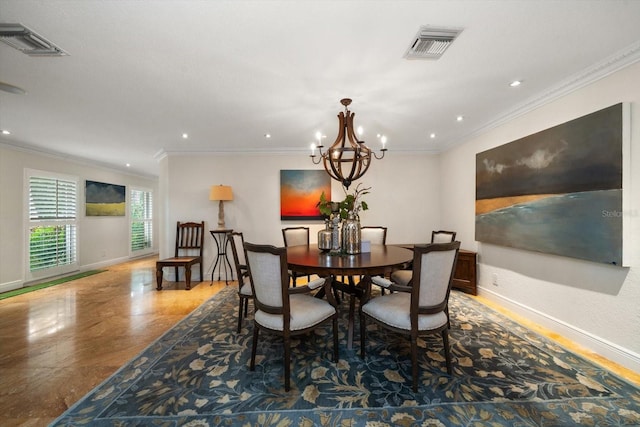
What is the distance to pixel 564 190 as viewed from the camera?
7.95 feet

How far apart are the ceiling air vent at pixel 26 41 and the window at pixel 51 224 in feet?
13.6

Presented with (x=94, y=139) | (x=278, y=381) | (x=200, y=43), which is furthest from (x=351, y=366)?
(x=94, y=139)

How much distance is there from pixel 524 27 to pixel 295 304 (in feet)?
8.42

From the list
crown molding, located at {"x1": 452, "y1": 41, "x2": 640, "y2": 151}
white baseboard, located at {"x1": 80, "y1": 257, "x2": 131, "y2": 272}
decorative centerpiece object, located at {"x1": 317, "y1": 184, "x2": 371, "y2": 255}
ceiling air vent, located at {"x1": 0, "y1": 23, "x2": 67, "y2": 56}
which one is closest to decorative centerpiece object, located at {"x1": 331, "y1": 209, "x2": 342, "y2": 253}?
decorative centerpiece object, located at {"x1": 317, "y1": 184, "x2": 371, "y2": 255}

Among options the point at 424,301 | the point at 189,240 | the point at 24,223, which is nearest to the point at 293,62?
the point at 424,301

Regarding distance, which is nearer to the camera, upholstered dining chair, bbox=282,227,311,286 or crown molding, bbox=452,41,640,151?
crown molding, bbox=452,41,640,151

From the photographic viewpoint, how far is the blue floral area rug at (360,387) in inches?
58.9

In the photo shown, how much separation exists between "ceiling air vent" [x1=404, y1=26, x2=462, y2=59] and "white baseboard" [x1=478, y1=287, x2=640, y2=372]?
9.17ft

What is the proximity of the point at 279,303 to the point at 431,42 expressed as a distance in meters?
2.19

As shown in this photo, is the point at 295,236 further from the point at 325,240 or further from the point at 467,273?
the point at 467,273

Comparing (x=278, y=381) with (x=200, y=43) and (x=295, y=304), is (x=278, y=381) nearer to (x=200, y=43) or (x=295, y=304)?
(x=295, y=304)

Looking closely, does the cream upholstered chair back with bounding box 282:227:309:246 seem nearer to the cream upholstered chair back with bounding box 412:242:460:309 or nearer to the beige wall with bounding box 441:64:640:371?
the cream upholstered chair back with bounding box 412:242:460:309

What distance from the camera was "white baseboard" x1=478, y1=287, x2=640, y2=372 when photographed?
198 centimetres

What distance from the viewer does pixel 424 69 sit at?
219 cm
